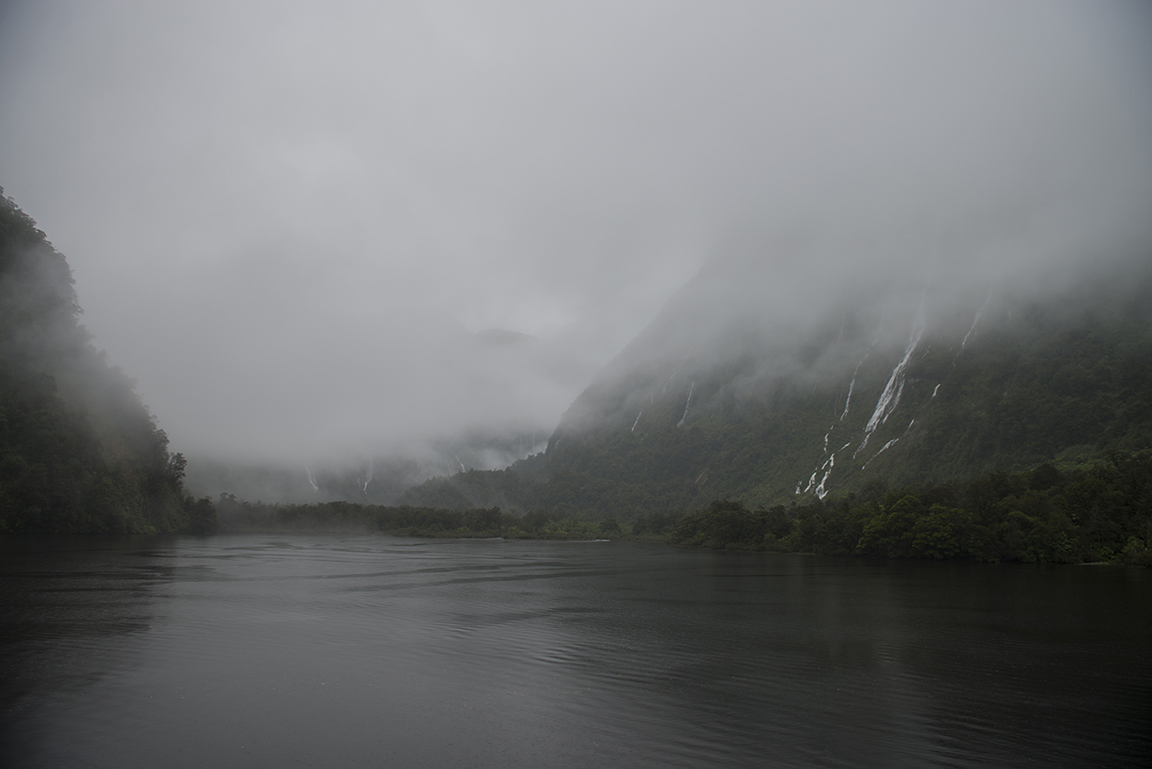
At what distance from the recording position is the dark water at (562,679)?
15742 mm

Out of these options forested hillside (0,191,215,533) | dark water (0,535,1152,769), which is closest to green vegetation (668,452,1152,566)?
dark water (0,535,1152,769)

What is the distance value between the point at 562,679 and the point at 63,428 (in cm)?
14387

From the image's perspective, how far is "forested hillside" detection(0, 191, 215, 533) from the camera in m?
114

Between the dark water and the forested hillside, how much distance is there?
298 ft

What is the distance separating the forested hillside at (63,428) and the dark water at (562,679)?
9071cm

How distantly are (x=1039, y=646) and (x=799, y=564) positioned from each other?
6023 centimetres

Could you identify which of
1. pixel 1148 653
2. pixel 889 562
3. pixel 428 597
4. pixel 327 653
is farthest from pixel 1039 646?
pixel 889 562

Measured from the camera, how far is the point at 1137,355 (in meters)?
169

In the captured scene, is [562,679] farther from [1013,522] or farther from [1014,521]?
[1014,521]

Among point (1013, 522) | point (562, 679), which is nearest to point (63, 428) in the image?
point (562, 679)

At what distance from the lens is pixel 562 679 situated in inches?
894

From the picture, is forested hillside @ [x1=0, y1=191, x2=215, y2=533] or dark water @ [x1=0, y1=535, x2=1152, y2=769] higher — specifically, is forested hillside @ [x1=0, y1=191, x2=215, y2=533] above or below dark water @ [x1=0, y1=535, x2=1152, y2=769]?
above

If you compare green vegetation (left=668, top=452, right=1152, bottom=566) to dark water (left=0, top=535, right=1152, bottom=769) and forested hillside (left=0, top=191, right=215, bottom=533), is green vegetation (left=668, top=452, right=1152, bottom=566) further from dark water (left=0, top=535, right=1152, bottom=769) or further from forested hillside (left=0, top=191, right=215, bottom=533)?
forested hillside (left=0, top=191, right=215, bottom=533)

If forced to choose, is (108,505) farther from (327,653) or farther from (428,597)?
(327,653)
